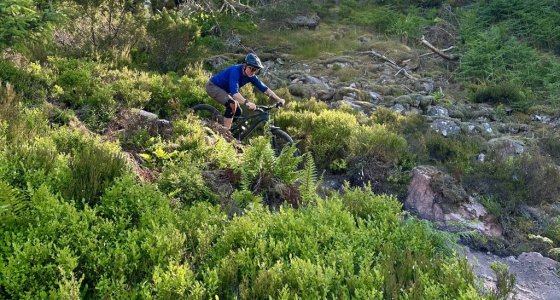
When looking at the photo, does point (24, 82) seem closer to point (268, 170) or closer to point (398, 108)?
point (268, 170)

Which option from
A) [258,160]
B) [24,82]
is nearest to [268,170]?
[258,160]

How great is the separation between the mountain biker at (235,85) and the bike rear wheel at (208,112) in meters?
0.49

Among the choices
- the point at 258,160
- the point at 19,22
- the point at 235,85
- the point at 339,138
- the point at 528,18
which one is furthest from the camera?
the point at 528,18

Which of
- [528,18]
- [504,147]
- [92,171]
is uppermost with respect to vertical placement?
[92,171]

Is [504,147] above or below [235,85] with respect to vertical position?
below

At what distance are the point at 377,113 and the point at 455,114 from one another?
223cm

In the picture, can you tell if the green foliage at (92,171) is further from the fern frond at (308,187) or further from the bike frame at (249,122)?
the bike frame at (249,122)

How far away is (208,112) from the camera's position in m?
8.86

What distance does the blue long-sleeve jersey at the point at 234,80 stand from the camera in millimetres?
7906

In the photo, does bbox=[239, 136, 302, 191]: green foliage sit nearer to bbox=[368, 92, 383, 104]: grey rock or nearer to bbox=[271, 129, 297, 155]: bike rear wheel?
bbox=[271, 129, 297, 155]: bike rear wheel

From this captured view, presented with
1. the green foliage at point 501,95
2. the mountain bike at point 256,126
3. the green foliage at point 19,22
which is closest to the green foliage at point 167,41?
the mountain bike at point 256,126

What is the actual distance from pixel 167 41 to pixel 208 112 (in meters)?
3.89

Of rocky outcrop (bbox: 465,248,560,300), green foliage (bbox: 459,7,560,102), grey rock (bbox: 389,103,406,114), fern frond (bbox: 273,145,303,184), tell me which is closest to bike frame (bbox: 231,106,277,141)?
fern frond (bbox: 273,145,303,184)

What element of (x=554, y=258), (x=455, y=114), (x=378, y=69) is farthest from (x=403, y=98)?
(x=554, y=258)
